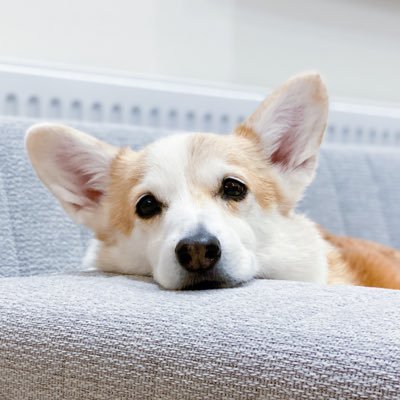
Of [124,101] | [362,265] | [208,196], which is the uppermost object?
[208,196]

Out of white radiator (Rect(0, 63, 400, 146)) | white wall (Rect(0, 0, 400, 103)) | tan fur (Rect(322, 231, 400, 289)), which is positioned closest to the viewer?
tan fur (Rect(322, 231, 400, 289))

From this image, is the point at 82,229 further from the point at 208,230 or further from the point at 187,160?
the point at 208,230

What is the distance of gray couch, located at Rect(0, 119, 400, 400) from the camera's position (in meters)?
0.69

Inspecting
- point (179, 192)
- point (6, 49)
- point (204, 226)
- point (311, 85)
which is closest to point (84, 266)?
point (179, 192)

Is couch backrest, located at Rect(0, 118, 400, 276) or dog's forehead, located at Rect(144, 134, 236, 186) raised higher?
dog's forehead, located at Rect(144, 134, 236, 186)

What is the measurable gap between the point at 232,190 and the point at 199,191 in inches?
2.7

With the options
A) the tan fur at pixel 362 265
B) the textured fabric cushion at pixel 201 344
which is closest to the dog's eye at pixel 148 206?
the textured fabric cushion at pixel 201 344

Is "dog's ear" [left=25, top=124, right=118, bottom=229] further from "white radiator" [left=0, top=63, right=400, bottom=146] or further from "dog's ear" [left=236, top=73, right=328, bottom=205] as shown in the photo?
"white radiator" [left=0, top=63, right=400, bottom=146]

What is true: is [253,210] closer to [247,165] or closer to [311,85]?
[247,165]

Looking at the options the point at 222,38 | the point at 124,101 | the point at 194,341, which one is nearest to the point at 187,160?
the point at 194,341

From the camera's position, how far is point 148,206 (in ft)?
3.93

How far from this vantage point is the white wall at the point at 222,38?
6.77ft

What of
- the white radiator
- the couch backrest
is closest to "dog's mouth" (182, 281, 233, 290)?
the couch backrest

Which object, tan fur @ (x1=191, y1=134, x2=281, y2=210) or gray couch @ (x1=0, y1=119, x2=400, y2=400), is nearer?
gray couch @ (x1=0, y1=119, x2=400, y2=400)
